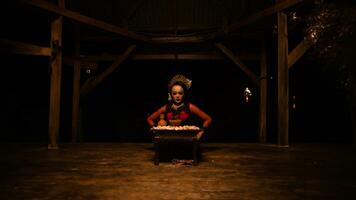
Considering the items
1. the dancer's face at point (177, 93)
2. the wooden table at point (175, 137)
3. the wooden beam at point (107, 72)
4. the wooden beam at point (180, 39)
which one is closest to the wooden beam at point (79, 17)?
the wooden beam at point (180, 39)

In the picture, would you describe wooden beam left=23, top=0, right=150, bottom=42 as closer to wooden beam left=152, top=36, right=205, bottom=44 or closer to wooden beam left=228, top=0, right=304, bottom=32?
wooden beam left=152, top=36, right=205, bottom=44

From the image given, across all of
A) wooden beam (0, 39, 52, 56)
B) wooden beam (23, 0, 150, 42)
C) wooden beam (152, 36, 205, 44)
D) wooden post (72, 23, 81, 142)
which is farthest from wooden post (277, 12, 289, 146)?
wooden post (72, 23, 81, 142)

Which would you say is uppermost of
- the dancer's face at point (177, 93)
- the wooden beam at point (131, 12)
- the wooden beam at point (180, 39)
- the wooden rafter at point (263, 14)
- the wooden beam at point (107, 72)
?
the wooden beam at point (131, 12)

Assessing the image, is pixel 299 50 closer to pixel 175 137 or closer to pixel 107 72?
pixel 175 137

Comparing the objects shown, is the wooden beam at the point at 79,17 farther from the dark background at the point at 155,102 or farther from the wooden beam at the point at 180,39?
the dark background at the point at 155,102

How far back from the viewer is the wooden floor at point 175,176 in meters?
4.13

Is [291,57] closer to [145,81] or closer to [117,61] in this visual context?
[117,61]

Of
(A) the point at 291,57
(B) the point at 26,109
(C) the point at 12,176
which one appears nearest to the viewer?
(C) the point at 12,176

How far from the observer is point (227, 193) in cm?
414

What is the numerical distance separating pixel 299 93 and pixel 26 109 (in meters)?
9.98

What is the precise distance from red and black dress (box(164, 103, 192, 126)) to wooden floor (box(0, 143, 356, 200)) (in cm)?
81

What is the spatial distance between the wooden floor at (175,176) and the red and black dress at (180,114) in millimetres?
812

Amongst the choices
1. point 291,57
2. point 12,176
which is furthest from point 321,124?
point 12,176

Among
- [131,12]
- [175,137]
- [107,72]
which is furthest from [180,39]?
[175,137]
